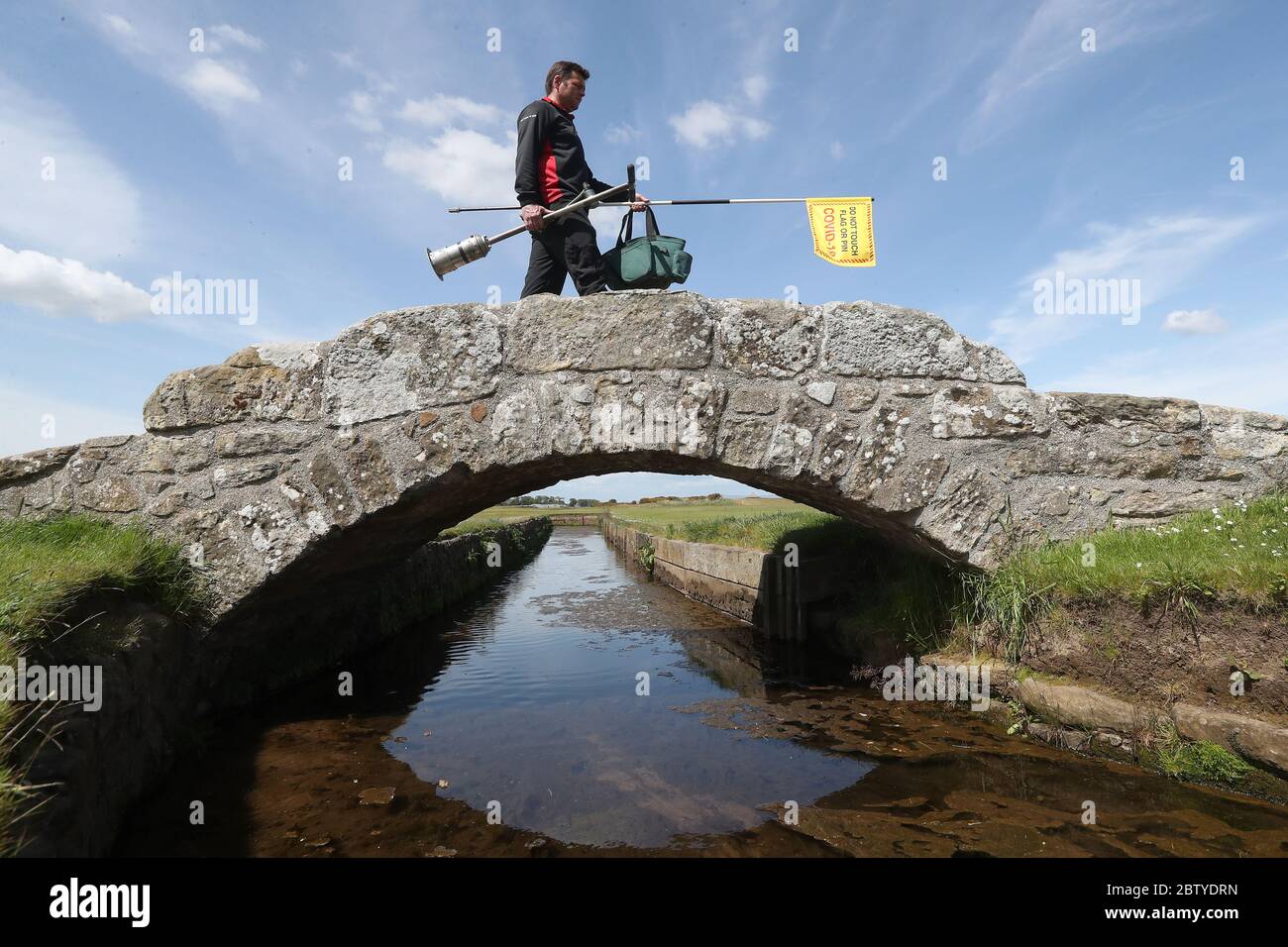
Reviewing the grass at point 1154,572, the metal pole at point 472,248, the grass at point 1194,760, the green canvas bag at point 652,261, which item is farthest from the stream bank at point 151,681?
the grass at point 1154,572

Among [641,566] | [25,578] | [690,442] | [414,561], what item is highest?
[690,442]

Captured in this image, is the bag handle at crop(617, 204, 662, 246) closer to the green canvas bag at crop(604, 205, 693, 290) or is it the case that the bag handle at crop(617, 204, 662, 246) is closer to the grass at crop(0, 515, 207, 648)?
the green canvas bag at crop(604, 205, 693, 290)

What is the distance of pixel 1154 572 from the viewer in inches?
139

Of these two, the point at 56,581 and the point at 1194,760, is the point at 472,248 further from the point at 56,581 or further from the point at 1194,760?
the point at 1194,760

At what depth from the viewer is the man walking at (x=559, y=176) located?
4656 mm

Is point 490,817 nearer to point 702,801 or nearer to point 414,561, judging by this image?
point 702,801

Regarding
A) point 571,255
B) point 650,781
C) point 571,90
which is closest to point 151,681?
point 650,781

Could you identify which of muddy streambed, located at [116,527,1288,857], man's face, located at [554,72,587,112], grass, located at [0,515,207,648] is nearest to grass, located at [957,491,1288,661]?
muddy streambed, located at [116,527,1288,857]

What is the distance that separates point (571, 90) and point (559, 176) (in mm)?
630

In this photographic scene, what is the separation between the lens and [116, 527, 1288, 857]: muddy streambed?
282cm

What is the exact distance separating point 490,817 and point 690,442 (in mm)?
2314

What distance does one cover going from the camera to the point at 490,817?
3160mm

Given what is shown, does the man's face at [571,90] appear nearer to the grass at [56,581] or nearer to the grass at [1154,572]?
the grass at [56,581]
